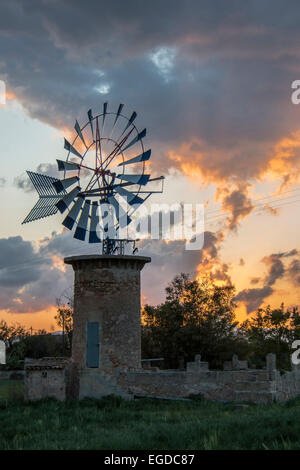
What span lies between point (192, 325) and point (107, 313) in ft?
67.2

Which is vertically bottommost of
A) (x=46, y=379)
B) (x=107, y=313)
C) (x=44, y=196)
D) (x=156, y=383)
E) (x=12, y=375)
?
(x=12, y=375)

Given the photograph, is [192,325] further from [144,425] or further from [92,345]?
[144,425]

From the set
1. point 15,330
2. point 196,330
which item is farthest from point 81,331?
point 15,330

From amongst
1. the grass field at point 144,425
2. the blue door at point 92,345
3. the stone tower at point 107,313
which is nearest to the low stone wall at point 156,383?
the blue door at point 92,345

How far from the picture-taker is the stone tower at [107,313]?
25797 mm

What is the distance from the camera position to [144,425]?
18328 mm

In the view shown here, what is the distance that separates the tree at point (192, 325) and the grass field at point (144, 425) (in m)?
20.1

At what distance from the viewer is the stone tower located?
84.6 feet

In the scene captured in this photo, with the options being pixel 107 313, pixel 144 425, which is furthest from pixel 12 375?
pixel 144 425

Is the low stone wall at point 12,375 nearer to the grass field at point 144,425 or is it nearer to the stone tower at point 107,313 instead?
the stone tower at point 107,313

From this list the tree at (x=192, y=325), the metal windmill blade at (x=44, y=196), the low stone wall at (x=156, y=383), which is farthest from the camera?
the tree at (x=192, y=325)

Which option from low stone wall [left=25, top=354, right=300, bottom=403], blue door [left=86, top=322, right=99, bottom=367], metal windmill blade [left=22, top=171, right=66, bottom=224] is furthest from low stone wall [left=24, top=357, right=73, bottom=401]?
metal windmill blade [left=22, top=171, right=66, bottom=224]

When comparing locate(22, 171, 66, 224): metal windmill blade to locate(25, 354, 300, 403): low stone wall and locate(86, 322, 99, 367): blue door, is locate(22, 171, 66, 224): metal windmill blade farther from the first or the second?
locate(25, 354, 300, 403): low stone wall

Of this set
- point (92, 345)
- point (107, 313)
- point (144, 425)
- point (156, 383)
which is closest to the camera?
point (144, 425)
